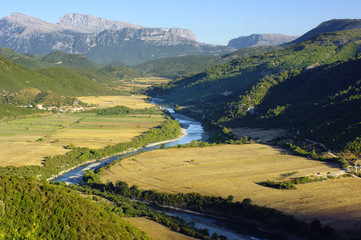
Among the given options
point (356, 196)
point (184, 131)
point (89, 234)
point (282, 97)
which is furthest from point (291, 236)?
point (282, 97)

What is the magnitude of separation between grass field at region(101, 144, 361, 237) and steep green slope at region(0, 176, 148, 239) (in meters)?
25.1

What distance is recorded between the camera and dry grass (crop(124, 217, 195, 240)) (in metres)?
53.8

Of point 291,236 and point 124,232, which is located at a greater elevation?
point 124,232

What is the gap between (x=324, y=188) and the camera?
2867 inches

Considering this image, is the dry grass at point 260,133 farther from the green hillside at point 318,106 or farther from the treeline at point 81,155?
the treeline at point 81,155

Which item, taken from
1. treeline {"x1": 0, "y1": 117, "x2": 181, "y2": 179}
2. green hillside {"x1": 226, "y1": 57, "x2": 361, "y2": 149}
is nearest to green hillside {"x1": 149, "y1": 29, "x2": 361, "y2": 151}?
green hillside {"x1": 226, "y1": 57, "x2": 361, "y2": 149}

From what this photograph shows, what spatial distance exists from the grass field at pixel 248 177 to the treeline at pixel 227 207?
237cm

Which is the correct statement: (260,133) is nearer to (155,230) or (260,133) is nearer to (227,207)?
(227,207)

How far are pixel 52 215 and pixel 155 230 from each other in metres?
14.8

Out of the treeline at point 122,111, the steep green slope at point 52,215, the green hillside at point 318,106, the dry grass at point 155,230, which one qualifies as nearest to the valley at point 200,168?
the steep green slope at point 52,215

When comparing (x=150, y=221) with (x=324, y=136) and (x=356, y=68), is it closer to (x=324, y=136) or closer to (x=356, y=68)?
(x=324, y=136)

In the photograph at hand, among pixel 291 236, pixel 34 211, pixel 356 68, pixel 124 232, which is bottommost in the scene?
pixel 291 236

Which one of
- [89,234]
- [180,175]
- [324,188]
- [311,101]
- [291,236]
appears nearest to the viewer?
[89,234]

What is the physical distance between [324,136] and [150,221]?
190 feet
